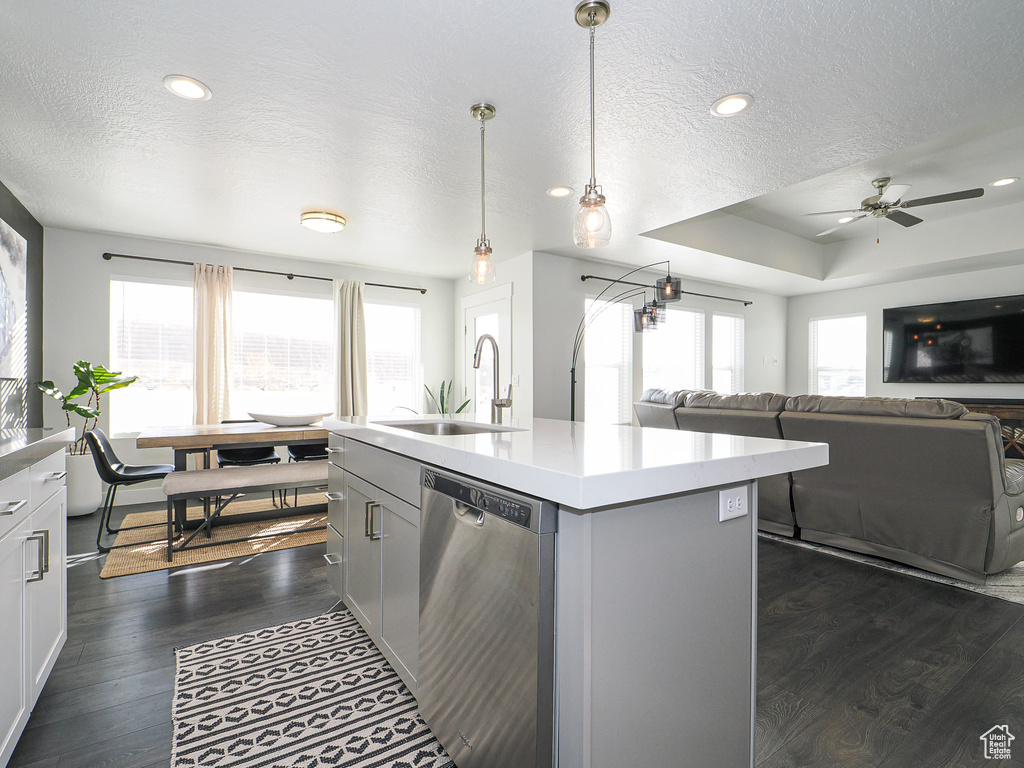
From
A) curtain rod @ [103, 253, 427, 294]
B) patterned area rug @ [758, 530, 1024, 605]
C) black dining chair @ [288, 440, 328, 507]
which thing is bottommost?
patterned area rug @ [758, 530, 1024, 605]

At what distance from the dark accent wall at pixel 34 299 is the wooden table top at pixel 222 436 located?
128 cm

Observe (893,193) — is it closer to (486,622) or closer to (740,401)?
(740,401)

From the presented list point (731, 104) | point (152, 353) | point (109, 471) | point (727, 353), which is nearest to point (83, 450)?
point (152, 353)

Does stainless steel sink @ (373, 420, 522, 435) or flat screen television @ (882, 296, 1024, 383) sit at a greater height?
flat screen television @ (882, 296, 1024, 383)

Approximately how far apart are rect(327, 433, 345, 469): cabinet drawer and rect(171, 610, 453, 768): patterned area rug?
2.49ft

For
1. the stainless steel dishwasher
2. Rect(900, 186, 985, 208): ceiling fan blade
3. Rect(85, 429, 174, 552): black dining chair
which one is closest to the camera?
the stainless steel dishwasher

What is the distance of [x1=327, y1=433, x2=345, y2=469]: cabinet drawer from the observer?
229 centimetres

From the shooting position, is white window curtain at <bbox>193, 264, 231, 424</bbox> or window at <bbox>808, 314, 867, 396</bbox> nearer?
white window curtain at <bbox>193, 264, 231, 424</bbox>

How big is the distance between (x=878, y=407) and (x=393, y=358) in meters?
4.75

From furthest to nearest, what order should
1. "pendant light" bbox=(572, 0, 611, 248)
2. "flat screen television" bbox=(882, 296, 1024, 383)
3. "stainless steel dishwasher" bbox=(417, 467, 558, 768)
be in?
"flat screen television" bbox=(882, 296, 1024, 383) → "pendant light" bbox=(572, 0, 611, 248) → "stainless steel dishwasher" bbox=(417, 467, 558, 768)

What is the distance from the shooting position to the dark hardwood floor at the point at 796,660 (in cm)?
148

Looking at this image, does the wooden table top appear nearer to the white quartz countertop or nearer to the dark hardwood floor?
the dark hardwood floor

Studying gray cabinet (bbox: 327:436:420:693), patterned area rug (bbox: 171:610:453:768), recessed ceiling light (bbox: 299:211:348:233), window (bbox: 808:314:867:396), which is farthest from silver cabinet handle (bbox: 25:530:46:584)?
window (bbox: 808:314:867:396)

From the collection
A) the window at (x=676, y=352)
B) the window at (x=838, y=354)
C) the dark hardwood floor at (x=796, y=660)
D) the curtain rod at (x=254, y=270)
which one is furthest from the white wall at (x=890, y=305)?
the curtain rod at (x=254, y=270)
